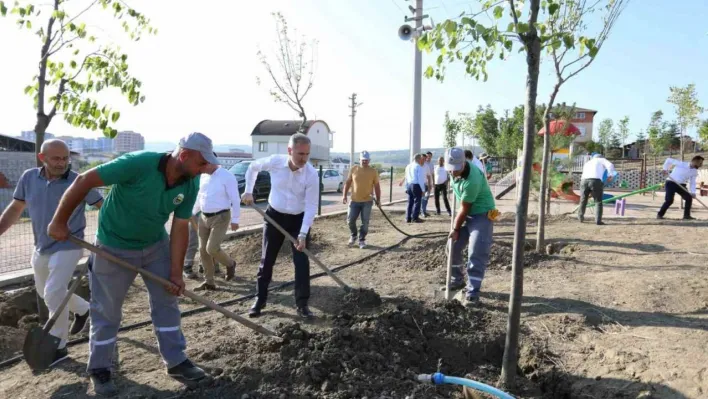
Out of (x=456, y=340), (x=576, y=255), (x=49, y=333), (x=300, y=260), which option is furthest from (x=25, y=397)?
(x=576, y=255)

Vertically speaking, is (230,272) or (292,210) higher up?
(292,210)

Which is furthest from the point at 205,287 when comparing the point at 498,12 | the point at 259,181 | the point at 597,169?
the point at 259,181

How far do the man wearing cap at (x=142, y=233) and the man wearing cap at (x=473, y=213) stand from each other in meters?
2.74

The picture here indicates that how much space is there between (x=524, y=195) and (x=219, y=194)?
390cm

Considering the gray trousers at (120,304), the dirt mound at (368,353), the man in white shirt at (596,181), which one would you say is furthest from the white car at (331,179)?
the gray trousers at (120,304)

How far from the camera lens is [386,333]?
392cm

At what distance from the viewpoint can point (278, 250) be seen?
4852mm

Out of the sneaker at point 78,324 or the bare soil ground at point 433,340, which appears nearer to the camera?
the bare soil ground at point 433,340

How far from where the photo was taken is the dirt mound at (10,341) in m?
4.06

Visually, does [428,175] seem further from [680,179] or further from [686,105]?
[686,105]

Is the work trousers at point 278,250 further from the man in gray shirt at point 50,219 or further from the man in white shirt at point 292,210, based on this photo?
the man in gray shirt at point 50,219

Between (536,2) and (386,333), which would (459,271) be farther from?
(536,2)

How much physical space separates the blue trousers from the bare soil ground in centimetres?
509

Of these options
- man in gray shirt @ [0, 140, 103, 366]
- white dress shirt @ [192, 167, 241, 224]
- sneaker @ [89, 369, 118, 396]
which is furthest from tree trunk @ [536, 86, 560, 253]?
sneaker @ [89, 369, 118, 396]
